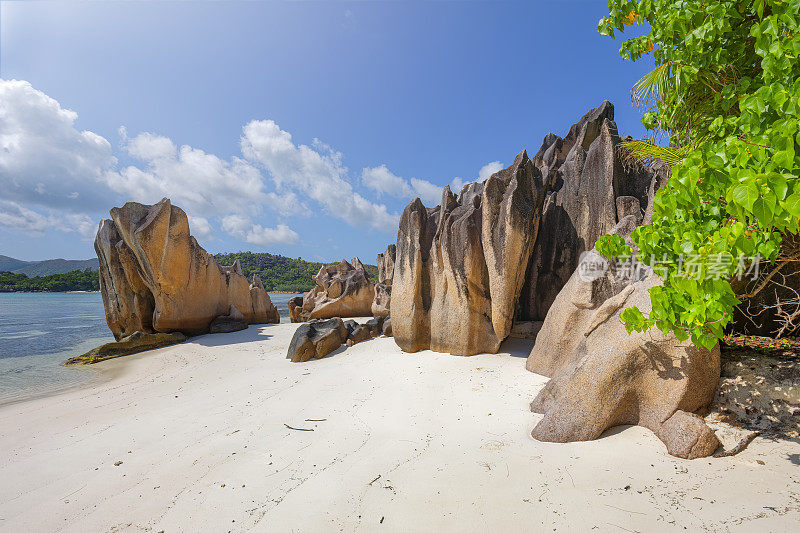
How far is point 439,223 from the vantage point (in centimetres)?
855

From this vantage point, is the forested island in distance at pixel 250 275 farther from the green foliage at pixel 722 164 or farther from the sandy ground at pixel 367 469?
the green foliage at pixel 722 164

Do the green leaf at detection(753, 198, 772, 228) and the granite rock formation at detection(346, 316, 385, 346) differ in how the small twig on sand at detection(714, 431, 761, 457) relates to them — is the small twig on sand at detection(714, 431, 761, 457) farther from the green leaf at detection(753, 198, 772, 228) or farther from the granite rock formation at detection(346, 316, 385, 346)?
the granite rock formation at detection(346, 316, 385, 346)

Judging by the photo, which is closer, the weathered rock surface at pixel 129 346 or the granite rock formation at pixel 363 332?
the granite rock formation at pixel 363 332

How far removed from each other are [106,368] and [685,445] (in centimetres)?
1365

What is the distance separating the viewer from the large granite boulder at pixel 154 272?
12023mm

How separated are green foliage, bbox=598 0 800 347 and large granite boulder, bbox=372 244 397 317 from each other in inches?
415

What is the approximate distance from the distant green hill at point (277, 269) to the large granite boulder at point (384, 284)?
3635cm

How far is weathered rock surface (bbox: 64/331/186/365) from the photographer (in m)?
10.7

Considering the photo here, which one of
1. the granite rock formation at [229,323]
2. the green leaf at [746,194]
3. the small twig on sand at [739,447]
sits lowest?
the granite rock formation at [229,323]

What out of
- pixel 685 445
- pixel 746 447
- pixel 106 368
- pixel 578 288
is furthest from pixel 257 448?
pixel 106 368

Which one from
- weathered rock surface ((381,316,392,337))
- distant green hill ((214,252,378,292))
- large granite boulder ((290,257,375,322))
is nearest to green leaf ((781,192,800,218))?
weathered rock surface ((381,316,392,337))

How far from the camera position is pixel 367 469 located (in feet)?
10.6

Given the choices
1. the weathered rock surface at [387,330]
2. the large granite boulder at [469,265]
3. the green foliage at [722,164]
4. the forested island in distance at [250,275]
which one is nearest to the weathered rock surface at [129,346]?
the weathered rock surface at [387,330]

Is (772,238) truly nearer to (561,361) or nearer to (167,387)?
(561,361)
